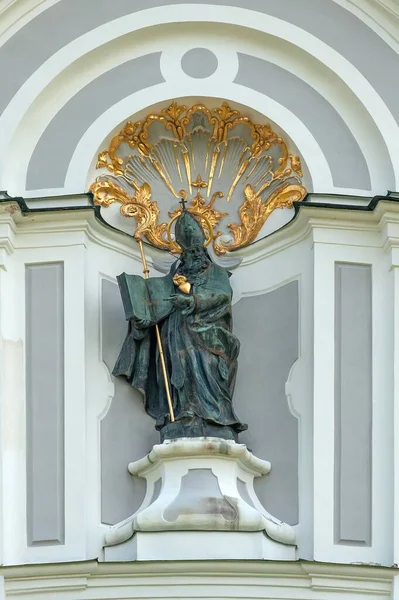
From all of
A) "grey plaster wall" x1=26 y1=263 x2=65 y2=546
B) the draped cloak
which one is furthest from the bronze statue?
"grey plaster wall" x1=26 y1=263 x2=65 y2=546

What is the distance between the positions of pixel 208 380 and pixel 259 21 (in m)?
2.15

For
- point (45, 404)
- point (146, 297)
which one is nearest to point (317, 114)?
point (146, 297)

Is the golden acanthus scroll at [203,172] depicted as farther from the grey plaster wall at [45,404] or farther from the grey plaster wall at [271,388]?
the grey plaster wall at [45,404]

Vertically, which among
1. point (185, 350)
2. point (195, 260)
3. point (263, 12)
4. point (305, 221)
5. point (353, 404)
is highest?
point (263, 12)

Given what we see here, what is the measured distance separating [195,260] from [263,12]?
1.53 metres

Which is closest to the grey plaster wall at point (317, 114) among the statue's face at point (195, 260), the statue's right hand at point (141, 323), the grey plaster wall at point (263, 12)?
the grey plaster wall at point (263, 12)

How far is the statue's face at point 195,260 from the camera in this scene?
15.9m

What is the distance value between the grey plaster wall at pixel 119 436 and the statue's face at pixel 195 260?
0.46 m

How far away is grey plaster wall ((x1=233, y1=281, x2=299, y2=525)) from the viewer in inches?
616

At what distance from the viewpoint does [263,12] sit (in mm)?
16312

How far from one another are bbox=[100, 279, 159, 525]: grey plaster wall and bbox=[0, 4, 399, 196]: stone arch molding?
817 millimetres

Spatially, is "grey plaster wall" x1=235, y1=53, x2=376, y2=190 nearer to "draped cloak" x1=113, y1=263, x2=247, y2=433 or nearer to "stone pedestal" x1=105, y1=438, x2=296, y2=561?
"draped cloak" x1=113, y1=263, x2=247, y2=433

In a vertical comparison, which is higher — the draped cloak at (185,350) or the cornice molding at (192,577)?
the draped cloak at (185,350)

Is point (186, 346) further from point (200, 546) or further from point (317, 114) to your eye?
point (317, 114)
